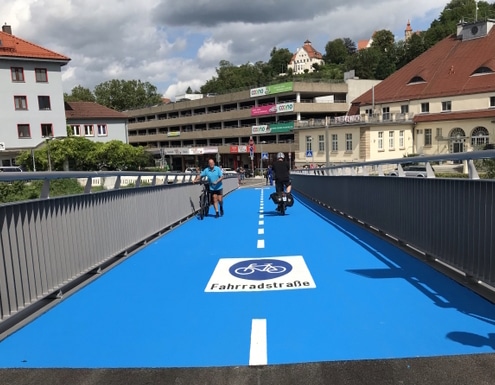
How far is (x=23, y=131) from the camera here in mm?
51812

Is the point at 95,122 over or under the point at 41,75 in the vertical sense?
under

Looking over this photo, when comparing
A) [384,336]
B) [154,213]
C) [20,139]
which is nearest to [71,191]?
[154,213]

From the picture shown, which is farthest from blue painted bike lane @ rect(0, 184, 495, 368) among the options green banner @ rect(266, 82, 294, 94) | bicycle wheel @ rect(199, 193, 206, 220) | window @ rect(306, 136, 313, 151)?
green banner @ rect(266, 82, 294, 94)

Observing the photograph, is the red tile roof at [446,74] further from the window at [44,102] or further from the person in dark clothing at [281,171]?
the person in dark clothing at [281,171]

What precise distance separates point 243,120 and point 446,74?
38.0m

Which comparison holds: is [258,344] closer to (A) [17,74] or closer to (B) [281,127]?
(A) [17,74]

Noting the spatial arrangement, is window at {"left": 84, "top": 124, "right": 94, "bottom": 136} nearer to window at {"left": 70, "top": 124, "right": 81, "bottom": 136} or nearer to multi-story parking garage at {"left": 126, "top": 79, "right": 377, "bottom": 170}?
window at {"left": 70, "top": 124, "right": 81, "bottom": 136}

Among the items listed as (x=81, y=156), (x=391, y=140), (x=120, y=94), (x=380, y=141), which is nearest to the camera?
(x=81, y=156)

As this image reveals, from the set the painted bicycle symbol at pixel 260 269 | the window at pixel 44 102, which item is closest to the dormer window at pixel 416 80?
the window at pixel 44 102

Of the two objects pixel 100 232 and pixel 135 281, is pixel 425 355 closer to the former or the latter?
pixel 135 281

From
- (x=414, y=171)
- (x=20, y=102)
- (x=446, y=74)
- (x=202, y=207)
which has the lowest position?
(x=202, y=207)

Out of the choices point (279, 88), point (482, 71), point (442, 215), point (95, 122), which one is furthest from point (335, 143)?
point (442, 215)

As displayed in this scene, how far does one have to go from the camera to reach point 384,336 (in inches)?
154

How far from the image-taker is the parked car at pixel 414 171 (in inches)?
264
